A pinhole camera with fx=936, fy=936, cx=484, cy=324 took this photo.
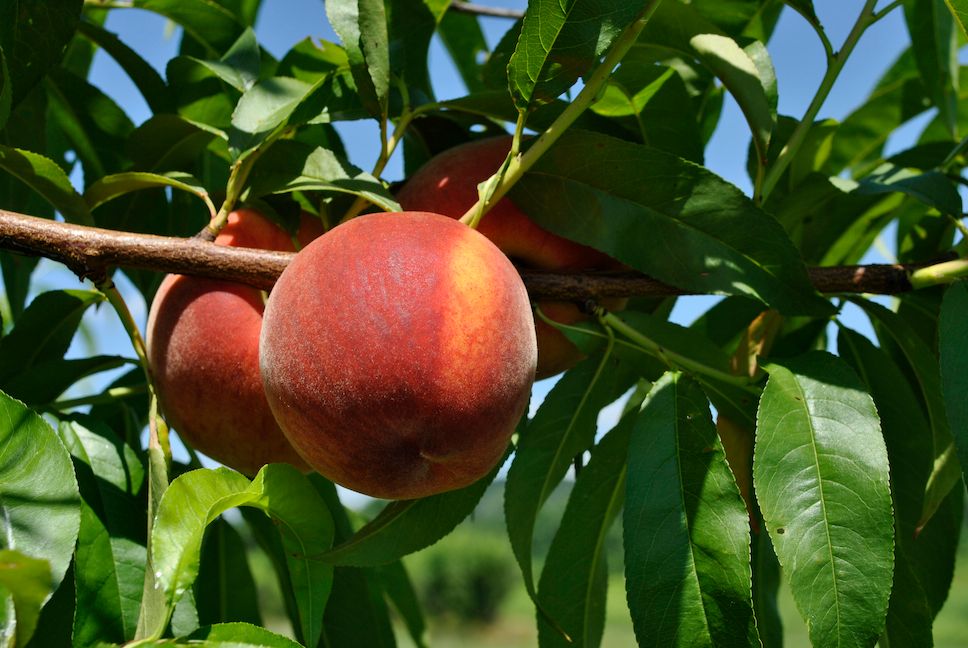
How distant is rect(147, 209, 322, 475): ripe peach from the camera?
886 mm

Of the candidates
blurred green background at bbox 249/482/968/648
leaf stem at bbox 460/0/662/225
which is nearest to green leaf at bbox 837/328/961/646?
leaf stem at bbox 460/0/662/225

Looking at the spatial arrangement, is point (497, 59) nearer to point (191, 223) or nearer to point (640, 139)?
point (640, 139)

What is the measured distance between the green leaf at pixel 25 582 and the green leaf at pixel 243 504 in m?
0.12

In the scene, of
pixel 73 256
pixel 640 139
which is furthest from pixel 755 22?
pixel 73 256

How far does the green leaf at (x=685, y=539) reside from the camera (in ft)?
2.55

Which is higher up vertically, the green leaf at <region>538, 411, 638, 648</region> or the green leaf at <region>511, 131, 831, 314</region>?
the green leaf at <region>511, 131, 831, 314</region>

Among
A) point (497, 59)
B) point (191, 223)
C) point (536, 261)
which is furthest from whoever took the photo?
point (191, 223)

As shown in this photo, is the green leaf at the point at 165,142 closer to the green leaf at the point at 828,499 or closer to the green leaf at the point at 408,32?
the green leaf at the point at 408,32

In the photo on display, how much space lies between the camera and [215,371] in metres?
0.88

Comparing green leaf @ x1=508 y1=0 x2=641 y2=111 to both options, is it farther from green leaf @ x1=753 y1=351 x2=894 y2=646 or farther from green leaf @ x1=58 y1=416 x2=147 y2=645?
green leaf @ x1=58 y1=416 x2=147 y2=645

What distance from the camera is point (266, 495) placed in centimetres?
77

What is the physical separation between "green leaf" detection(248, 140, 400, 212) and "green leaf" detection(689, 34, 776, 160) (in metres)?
0.40

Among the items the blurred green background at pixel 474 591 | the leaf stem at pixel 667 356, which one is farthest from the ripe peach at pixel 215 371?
the blurred green background at pixel 474 591

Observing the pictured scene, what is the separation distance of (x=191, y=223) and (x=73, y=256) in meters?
0.40
